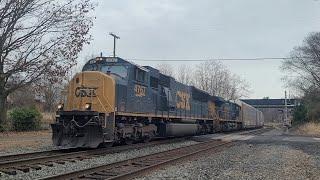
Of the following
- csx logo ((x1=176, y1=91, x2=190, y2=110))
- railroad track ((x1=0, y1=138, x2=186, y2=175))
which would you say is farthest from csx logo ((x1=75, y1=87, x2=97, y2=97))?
csx logo ((x1=176, y1=91, x2=190, y2=110))

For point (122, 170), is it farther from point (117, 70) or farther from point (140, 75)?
point (140, 75)

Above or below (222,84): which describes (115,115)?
below

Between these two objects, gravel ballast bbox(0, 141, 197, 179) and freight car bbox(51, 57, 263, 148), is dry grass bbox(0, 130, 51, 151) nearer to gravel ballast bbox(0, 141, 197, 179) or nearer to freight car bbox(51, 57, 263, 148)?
freight car bbox(51, 57, 263, 148)

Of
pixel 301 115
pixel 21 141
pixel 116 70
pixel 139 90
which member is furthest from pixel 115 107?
pixel 301 115

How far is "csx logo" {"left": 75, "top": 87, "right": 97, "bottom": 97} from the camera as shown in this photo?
16.8 metres

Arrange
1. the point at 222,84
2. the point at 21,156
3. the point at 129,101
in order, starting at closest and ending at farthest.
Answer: the point at 21,156 → the point at 129,101 → the point at 222,84

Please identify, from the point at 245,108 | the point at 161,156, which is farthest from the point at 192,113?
the point at 245,108

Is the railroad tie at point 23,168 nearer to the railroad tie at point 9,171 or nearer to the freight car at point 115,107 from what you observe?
the railroad tie at point 9,171

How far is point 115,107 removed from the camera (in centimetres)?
1667

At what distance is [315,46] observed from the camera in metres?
63.7

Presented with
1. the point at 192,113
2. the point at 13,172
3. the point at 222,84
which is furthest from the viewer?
the point at 222,84

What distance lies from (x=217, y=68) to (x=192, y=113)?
61.6 metres

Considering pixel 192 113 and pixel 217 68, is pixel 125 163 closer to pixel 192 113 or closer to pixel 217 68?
pixel 192 113

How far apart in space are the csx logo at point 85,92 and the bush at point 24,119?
48.2 ft
